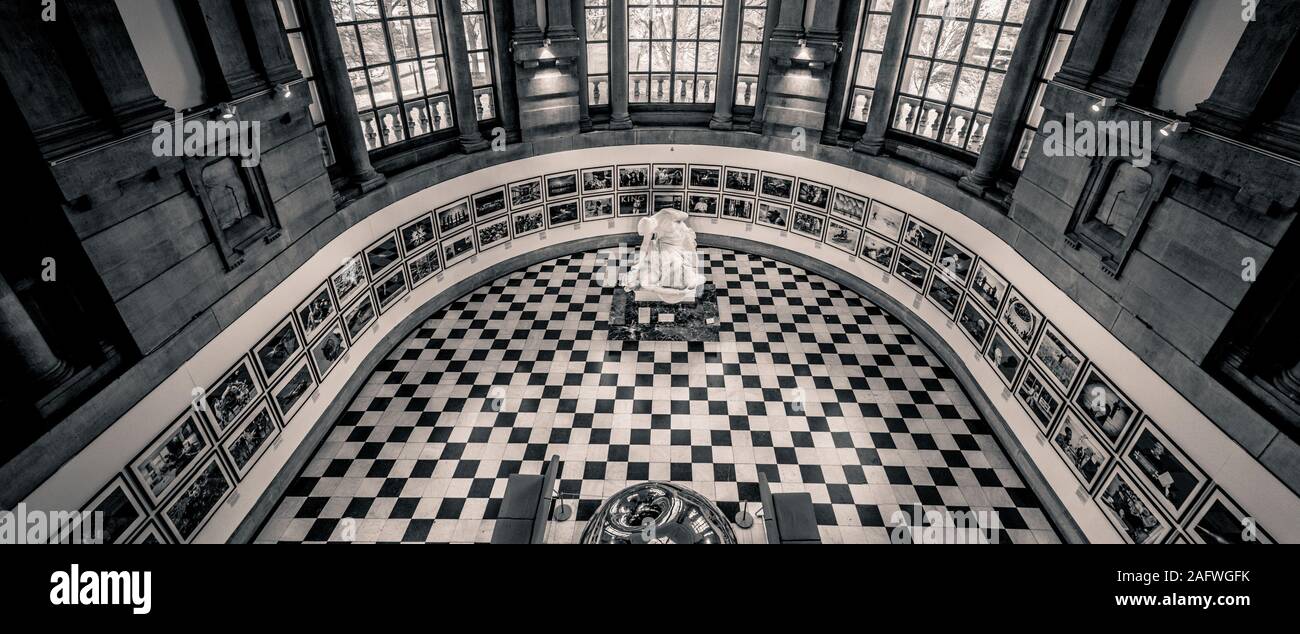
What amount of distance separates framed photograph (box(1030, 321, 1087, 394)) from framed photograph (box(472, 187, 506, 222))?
10140 millimetres

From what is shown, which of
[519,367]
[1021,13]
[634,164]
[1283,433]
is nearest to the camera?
[1283,433]

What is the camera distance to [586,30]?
486 inches

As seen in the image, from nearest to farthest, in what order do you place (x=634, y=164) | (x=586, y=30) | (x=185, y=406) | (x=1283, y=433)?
(x=1283, y=433) < (x=185, y=406) < (x=586, y=30) < (x=634, y=164)

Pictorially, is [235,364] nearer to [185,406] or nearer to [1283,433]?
[185,406]

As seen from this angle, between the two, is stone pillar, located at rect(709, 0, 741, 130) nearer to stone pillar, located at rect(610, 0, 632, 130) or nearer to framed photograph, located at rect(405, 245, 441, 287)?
stone pillar, located at rect(610, 0, 632, 130)

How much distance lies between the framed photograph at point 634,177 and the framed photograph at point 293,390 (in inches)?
311

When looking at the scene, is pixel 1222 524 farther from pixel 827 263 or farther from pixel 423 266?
pixel 423 266

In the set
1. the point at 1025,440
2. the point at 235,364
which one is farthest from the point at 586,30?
the point at 1025,440

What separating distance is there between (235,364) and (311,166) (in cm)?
299

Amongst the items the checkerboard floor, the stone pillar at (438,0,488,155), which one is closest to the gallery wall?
the checkerboard floor

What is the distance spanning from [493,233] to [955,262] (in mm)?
9240

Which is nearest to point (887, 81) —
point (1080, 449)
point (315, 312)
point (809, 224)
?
point (809, 224)

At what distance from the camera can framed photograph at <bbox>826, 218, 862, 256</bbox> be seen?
12.3 meters

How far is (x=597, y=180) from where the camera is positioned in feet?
44.1
